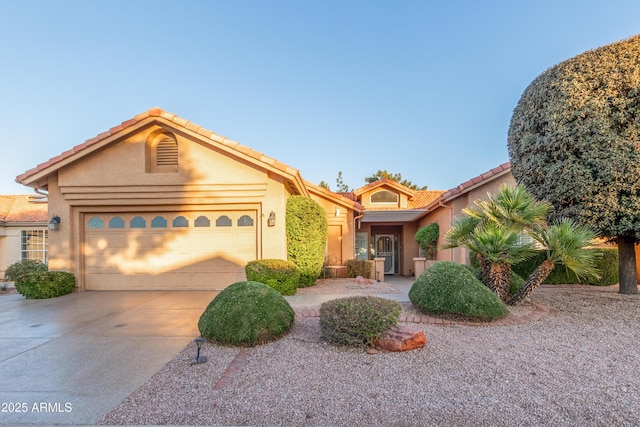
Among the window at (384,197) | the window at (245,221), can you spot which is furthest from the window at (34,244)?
the window at (384,197)

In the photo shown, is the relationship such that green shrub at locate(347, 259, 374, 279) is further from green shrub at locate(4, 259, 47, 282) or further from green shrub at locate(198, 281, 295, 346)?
green shrub at locate(4, 259, 47, 282)

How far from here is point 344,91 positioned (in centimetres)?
1628

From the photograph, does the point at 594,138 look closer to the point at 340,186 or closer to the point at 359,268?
the point at 359,268

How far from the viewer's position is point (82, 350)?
5.03 metres

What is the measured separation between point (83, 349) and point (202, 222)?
19.3ft

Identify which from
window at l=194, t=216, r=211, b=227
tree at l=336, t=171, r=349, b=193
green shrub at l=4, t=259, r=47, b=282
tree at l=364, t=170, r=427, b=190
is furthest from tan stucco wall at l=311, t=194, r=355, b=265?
tree at l=336, t=171, r=349, b=193

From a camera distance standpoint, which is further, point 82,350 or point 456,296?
point 456,296

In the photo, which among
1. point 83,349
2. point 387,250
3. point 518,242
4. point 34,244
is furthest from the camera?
point 387,250

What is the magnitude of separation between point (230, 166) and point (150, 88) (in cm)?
656

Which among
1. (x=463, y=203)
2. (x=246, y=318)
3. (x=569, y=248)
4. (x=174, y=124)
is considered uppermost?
(x=174, y=124)


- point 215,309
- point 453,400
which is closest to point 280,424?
point 453,400

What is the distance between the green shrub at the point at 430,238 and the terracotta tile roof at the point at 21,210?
19659 mm

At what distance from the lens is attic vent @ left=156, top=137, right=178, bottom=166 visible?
10.5 meters

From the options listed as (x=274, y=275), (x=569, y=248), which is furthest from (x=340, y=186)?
(x=569, y=248)
